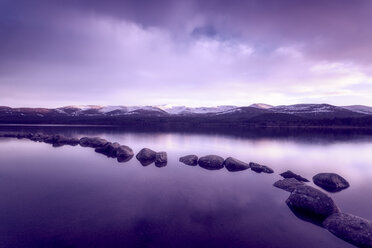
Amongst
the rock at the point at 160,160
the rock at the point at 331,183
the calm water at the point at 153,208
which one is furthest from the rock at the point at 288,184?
the rock at the point at 160,160

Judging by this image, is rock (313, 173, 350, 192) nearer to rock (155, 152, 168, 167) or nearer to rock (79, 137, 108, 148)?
rock (155, 152, 168, 167)

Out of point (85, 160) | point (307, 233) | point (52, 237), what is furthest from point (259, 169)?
point (85, 160)

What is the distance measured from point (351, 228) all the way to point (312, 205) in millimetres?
1368

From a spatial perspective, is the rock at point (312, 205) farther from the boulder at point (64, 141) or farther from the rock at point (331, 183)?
the boulder at point (64, 141)

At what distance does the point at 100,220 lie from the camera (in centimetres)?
720

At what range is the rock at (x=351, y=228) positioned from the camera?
608 cm

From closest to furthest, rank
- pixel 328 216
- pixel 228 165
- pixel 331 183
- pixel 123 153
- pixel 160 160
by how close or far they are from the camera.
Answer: pixel 328 216 < pixel 331 183 < pixel 228 165 < pixel 160 160 < pixel 123 153

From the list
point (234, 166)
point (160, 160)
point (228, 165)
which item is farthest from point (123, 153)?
point (234, 166)

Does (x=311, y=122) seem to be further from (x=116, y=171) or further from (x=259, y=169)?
(x=116, y=171)

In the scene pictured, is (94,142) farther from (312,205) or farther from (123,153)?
(312,205)

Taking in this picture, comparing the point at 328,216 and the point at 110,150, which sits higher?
the point at 110,150

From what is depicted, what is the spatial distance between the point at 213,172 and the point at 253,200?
4700mm

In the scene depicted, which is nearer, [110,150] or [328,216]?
[328,216]

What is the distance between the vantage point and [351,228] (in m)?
6.46
